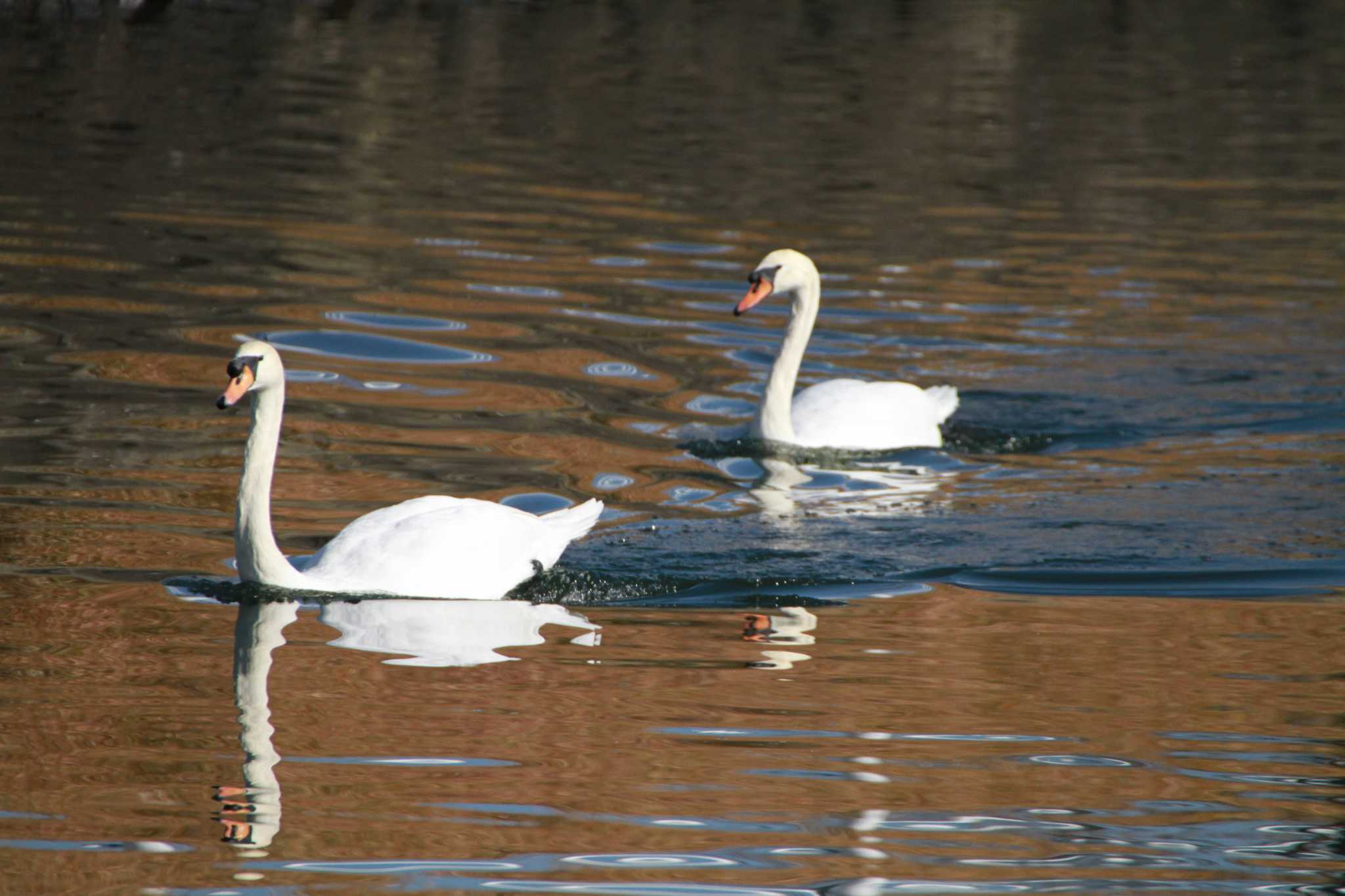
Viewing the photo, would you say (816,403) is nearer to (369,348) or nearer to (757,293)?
(757,293)

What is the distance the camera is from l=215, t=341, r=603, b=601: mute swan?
8.53 metres

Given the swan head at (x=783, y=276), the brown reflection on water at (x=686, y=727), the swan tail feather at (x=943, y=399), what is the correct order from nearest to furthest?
1. the brown reflection on water at (x=686, y=727)
2. the swan head at (x=783, y=276)
3. the swan tail feather at (x=943, y=399)

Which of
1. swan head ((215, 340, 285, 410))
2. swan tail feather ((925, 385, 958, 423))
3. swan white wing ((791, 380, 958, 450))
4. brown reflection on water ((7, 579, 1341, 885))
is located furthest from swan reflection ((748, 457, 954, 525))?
swan head ((215, 340, 285, 410))

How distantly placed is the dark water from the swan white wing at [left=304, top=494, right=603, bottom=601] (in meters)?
0.15

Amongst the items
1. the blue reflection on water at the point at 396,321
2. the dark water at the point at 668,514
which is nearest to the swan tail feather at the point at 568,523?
the dark water at the point at 668,514

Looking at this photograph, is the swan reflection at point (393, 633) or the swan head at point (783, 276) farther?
the swan head at point (783, 276)

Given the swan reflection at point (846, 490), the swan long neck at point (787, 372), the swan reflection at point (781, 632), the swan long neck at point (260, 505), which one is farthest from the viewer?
the swan long neck at point (787, 372)

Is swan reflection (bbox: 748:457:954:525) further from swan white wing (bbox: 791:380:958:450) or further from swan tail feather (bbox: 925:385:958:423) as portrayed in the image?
swan tail feather (bbox: 925:385:958:423)

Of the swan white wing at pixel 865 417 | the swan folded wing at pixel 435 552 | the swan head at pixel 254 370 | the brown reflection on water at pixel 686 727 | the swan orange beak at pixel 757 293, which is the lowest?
the brown reflection on water at pixel 686 727

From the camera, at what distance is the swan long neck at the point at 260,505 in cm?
852

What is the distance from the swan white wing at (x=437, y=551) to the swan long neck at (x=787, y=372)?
10.8 ft

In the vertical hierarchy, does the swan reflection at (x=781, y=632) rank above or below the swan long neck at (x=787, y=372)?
below

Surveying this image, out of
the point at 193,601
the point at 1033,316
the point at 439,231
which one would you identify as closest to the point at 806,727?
the point at 193,601

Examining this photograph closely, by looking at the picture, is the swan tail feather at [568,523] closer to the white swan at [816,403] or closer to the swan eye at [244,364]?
the swan eye at [244,364]
